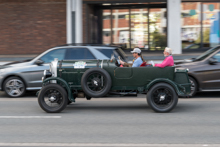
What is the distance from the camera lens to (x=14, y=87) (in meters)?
10.9

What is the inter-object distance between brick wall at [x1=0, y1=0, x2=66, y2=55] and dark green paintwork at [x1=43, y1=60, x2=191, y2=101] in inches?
359

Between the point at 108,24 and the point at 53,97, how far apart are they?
10119 millimetres

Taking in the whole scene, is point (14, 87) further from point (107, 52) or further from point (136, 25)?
point (136, 25)

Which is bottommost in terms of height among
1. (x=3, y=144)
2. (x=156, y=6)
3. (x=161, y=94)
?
(x=3, y=144)

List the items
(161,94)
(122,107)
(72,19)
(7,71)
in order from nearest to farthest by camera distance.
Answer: (161,94)
(122,107)
(7,71)
(72,19)

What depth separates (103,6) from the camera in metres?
17.7

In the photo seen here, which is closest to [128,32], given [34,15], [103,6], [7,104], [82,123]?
[103,6]

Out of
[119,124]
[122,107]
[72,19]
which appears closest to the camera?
[119,124]

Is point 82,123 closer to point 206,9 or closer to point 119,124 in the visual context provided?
point 119,124

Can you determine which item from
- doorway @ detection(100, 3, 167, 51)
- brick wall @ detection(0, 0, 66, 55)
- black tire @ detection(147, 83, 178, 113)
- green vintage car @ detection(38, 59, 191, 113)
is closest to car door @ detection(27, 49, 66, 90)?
green vintage car @ detection(38, 59, 191, 113)

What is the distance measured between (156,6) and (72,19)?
4.09 m

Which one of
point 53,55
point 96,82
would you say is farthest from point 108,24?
point 96,82

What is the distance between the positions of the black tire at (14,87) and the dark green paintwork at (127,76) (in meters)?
2.86

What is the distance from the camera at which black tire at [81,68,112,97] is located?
816 centimetres
